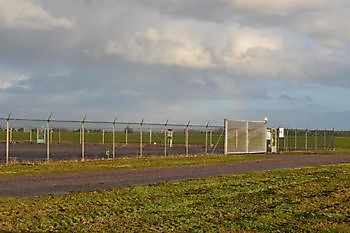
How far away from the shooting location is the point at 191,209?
13266mm

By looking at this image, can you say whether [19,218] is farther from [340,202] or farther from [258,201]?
[340,202]

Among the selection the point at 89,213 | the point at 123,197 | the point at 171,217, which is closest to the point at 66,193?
the point at 123,197

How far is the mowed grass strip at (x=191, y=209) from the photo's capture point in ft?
36.1

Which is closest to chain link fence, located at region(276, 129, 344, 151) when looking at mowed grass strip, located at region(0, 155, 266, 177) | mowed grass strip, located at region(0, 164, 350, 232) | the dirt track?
mowed grass strip, located at region(0, 155, 266, 177)

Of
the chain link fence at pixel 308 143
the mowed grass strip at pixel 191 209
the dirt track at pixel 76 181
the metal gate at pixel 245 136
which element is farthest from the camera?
→ the chain link fence at pixel 308 143

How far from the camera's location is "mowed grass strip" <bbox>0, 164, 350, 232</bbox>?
11.0 metres

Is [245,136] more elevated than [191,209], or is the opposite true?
[245,136]

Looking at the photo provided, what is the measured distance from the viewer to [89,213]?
41.3ft

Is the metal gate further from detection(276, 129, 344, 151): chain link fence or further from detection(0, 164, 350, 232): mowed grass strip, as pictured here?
detection(0, 164, 350, 232): mowed grass strip

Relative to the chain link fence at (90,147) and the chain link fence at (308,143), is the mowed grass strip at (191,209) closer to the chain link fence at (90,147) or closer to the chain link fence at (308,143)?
the chain link fence at (90,147)

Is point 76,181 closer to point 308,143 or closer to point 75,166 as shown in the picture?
point 75,166

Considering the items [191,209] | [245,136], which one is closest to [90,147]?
[245,136]

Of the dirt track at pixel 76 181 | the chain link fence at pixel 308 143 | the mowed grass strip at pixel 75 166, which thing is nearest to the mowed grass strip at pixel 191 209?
the dirt track at pixel 76 181

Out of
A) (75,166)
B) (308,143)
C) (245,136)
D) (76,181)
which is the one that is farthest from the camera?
(308,143)
